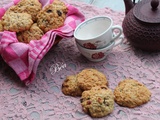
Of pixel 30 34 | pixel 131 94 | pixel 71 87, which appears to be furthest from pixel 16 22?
pixel 131 94

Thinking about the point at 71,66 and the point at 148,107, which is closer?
the point at 148,107

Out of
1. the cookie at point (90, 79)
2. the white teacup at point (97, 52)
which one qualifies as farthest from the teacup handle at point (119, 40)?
the cookie at point (90, 79)

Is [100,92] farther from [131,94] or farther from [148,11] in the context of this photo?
[148,11]

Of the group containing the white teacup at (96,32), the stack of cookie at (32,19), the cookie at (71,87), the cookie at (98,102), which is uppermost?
the stack of cookie at (32,19)

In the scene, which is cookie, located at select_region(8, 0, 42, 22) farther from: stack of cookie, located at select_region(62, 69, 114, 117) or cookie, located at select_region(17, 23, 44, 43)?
stack of cookie, located at select_region(62, 69, 114, 117)

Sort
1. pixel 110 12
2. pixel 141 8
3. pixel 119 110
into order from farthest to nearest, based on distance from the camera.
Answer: pixel 110 12 → pixel 141 8 → pixel 119 110

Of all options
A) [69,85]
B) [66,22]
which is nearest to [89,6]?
[66,22]

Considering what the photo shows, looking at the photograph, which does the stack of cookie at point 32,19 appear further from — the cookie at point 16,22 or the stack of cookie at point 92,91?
the stack of cookie at point 92,91

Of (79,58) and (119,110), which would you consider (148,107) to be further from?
(79,58)
